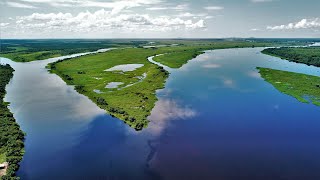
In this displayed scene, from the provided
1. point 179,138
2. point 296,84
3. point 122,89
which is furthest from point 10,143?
point 296,84

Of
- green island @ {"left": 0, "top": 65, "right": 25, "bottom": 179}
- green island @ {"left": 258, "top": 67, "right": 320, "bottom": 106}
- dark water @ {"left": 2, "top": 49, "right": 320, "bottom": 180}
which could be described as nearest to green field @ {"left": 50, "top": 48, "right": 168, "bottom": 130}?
dark water @ {"left": 2, "top": 49, "right": 320, "bottom": 180}

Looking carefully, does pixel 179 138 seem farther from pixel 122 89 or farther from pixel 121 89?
pixel 121 89

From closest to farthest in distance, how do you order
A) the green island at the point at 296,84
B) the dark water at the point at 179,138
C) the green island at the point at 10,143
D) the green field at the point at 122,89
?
the green island at the point at 10,143
the dark water at the point at 179,138
the green field at the point at 122,89
the green island at the point at 296,84

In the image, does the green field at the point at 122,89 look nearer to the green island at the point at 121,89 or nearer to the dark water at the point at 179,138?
the green island at the point at 121,89

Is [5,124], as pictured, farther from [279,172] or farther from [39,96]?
[279,172]

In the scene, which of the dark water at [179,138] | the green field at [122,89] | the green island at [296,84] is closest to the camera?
the dark water at [179,138]

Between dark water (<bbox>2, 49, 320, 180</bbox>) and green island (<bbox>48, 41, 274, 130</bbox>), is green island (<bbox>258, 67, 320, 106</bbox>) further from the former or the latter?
green island (<bbox>48, 41, 274, 130</bbox>)

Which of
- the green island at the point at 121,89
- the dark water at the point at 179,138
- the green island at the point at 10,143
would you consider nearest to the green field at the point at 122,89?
the green island at the point at 121,89
